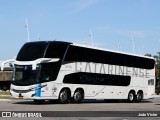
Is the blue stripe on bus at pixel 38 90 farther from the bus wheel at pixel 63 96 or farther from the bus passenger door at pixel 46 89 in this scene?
the bus wheel at pixel 63 96

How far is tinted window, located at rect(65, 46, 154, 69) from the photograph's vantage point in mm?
28341

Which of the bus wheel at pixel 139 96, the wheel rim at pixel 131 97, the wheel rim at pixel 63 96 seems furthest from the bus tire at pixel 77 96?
the bus wheel at pixel 139 96

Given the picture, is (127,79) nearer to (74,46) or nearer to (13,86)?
(74,46)

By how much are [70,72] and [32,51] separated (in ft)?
9.33

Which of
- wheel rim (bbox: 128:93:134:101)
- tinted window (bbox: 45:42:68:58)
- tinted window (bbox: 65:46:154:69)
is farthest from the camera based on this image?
wheel rim (bbox: 128:93:134:101)

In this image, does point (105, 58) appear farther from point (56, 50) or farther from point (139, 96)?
point (139, 96)

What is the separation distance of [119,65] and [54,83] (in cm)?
673

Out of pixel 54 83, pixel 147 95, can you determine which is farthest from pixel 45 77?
pixel 147 95

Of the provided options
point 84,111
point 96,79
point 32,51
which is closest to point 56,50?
point 32,51

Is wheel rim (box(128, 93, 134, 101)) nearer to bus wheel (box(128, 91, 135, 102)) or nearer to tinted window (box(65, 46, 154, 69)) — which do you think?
bus wheel (box(128, 91, 135, 102))

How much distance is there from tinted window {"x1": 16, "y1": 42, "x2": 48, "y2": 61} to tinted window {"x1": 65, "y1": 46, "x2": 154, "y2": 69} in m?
1.85

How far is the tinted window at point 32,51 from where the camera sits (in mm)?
26828

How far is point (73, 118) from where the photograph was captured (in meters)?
16.6

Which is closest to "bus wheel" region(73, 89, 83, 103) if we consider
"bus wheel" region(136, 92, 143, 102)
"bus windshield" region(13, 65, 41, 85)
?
"bus windshield" region(13, 65, 41, 85)
